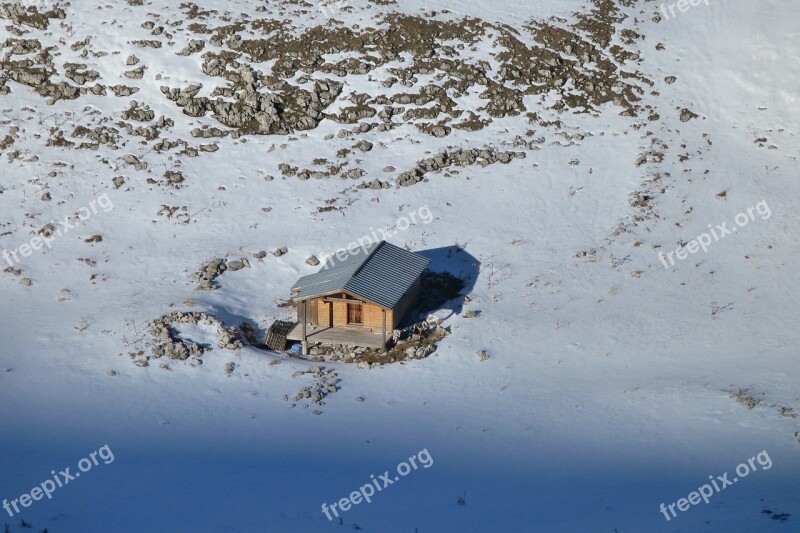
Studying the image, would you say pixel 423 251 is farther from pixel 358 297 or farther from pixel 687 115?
pixel 687 115

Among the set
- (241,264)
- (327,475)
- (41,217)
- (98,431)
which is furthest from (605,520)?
(41,217)

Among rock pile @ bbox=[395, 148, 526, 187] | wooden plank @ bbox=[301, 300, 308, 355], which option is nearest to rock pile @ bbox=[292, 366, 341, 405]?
wooden plank @ bbox=[301, 300, 308, 355]

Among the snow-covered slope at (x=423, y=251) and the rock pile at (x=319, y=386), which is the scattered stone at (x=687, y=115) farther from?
the rock pile at (x=319, y=386)

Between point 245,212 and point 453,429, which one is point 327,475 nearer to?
point 453,429

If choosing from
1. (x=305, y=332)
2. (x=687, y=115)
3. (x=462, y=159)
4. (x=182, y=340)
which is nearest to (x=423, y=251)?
(x=462, y=159)

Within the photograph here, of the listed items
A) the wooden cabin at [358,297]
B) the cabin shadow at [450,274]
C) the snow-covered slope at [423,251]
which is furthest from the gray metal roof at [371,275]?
the snow-covered slope at [423,251]

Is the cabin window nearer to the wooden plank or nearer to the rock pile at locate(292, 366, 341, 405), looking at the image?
the wooden plank

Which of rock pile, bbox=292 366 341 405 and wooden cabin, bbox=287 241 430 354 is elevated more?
wooden cabin, bbox=287 241 430 354
